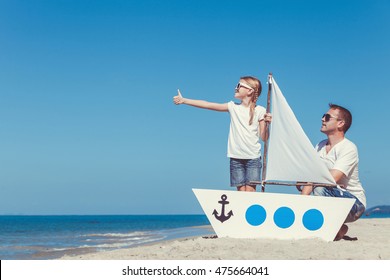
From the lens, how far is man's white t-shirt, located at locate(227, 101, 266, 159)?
20.4 feet

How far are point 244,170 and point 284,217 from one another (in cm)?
75

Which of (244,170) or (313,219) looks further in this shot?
(244,170)

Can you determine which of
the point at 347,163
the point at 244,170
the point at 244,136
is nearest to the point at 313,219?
the point at 347,163

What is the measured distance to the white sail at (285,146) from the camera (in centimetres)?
616

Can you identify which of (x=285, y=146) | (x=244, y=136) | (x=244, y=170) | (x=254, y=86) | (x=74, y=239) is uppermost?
(x=254, y=86)

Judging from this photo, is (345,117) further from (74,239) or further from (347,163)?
(74,239)

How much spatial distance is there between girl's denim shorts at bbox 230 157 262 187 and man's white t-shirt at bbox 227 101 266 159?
0.24 feet

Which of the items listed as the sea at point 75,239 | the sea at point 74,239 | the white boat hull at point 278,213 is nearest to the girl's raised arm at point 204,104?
the white boat hull at point 278,213

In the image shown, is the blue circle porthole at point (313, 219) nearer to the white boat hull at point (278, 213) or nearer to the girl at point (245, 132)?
the white boat hull at point (278, 213)

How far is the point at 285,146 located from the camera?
625 centimetres

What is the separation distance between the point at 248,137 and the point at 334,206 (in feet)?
4.30

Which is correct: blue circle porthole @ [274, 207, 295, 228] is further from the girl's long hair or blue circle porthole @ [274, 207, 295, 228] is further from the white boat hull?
the girl's long hair

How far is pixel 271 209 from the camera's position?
240 inches

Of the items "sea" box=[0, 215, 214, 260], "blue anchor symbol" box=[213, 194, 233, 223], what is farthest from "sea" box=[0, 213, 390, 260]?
"blue anchor symbol" box=[213, 194, 233, 223]
